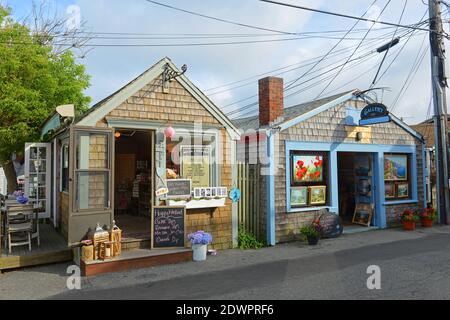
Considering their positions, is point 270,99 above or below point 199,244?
above

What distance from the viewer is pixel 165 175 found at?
8.07 m

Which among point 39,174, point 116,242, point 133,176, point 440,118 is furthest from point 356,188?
point 39,174

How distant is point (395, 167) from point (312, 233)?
4664 mm

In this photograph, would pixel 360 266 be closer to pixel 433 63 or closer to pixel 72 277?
pixel 72 277

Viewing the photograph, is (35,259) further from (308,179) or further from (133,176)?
(308,179)

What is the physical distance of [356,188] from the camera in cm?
1222

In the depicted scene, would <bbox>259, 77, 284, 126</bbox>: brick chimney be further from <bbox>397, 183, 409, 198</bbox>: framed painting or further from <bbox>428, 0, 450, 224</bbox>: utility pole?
<bbox>428, 0, 450, 224</bbox>: utility pole

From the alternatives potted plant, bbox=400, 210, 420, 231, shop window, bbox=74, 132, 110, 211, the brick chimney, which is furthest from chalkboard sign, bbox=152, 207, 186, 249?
potted plant, bbox=400, 210, 420, 231

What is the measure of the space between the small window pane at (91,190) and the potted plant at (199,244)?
6.18 ft

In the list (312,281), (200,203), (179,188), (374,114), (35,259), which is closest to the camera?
(312,281)
